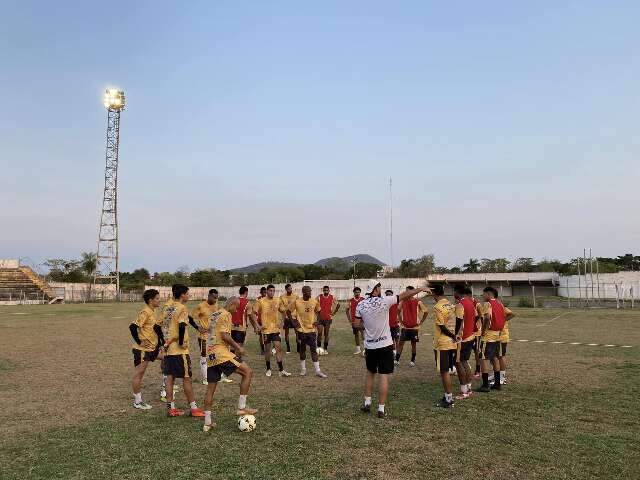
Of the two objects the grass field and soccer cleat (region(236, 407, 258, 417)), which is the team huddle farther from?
the grass field

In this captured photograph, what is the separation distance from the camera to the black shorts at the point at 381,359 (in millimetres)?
7977

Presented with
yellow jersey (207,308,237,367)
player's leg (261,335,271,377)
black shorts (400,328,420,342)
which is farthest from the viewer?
black shorts (400,328,420,342)

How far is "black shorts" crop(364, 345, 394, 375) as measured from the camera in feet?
26.2

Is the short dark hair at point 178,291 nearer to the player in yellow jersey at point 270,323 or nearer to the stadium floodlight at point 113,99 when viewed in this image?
the player in yellow jersey at point 270,323

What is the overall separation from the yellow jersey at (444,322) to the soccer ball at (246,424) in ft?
12.2

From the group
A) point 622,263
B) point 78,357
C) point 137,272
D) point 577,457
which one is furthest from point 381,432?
point 137,272

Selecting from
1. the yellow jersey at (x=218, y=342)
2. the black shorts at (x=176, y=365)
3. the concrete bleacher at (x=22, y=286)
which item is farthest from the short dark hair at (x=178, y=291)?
the concrete bleacher at (x=22, y=286)

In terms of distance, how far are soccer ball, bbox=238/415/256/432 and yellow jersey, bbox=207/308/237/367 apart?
95cm

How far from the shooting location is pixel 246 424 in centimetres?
724

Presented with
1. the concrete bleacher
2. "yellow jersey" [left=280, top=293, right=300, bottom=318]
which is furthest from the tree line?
"yellow jersey" [left=280, top=293, right=300, bottom=318]

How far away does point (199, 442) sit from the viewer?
22.2ft

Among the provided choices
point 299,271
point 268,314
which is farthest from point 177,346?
point 299,271

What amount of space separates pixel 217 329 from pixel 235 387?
140 inches

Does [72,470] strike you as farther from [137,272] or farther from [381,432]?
[137,272]
